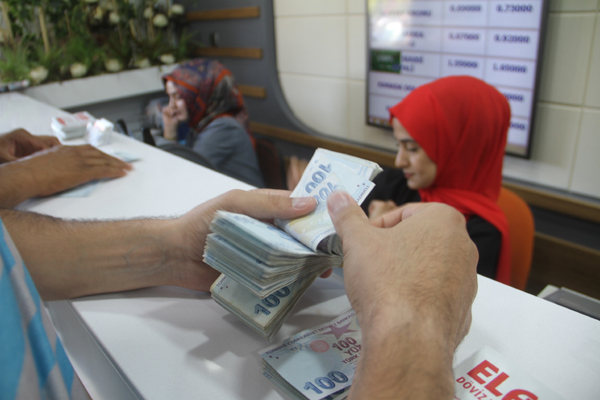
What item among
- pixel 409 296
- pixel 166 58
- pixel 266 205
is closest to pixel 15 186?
pixel 266 205

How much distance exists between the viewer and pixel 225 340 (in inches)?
22.0

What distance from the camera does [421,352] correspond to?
1.28ft

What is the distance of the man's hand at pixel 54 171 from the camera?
97 cm

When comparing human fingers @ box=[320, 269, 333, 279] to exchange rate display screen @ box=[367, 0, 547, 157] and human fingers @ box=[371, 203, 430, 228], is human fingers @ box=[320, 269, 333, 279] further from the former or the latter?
exchange rate display screen @ box=[367, 0, 547, 157]

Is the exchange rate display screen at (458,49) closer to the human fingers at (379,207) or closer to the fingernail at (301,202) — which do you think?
the human fingers at (379,207)

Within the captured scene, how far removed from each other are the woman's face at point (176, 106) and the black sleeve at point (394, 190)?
→ 1.23 metres

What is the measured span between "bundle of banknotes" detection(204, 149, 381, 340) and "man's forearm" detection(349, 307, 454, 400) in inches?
5.8

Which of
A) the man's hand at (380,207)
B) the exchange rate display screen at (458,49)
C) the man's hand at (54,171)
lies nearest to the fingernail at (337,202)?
the man's hand at (54,171)

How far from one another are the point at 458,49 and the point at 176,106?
1539 mm

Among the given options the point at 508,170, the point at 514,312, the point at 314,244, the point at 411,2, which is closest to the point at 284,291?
the point at 314,244

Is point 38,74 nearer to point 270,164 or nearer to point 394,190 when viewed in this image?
point 270,164

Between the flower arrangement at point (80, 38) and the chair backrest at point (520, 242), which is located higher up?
the flower arrangement at point (80, 38)

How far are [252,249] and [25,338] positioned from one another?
301 mm

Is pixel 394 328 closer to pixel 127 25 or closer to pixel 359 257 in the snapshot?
pixel 359 257
